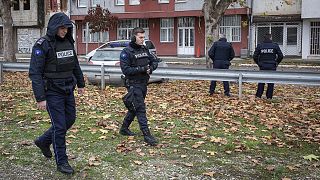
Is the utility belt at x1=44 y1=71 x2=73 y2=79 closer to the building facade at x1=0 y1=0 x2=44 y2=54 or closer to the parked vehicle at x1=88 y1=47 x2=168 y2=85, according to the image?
the parked vehicle at x1=88 y1=47 x2=168 y2=85

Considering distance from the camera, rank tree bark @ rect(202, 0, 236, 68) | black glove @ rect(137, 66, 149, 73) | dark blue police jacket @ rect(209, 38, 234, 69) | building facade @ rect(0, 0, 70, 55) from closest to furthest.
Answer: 1. black glove @ rect(137, 66, 149, 73)
2. dark blue police jacket @ rect(209, 38, 234, 69)
3. tree bark @ rect(202, 0, 236, 68)
4. building facade @ rect(0, 0, 70, 55)

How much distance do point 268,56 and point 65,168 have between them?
847cm

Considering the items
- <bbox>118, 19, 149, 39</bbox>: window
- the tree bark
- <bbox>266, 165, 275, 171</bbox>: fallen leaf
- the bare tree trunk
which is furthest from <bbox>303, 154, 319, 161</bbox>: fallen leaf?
<bbox>118, 19, 149, 39</bbox>: window


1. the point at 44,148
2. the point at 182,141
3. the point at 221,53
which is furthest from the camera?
the point at 221,53

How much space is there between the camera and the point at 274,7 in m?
37.8

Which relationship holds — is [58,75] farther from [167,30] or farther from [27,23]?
[27,23]

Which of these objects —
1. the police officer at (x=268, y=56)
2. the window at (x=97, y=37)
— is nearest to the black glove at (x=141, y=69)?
the police officer at (x=268, y=56)

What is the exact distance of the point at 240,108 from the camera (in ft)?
37.1

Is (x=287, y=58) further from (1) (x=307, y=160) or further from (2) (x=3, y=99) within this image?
(1) (x=307, y=160)

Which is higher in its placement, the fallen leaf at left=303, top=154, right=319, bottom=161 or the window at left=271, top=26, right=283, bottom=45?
the window at left=271, top=26, right=283, bottom=45

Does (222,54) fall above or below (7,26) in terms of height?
below

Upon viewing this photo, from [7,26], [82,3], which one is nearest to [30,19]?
[82,3]

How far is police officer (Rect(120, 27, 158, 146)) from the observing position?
24.7 ft

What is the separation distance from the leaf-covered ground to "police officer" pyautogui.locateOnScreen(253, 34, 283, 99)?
40 cm
